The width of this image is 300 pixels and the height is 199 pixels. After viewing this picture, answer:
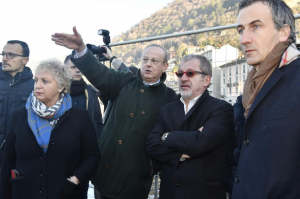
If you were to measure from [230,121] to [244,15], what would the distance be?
991 millimetres

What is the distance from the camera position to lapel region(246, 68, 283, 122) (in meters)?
1.67

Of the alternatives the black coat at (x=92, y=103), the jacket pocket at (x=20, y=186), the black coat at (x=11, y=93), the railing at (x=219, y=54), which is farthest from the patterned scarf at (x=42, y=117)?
the railing at (x=219, y=54)

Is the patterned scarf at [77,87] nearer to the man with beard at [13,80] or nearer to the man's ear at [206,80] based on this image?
the man with beard at [13,80]

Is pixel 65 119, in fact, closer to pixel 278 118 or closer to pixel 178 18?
pixel 278 118

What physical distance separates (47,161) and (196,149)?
1.23 metres

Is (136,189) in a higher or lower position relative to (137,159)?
lower

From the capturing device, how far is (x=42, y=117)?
2621 millimetres

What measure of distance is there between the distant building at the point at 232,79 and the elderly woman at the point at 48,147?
1.60 meters

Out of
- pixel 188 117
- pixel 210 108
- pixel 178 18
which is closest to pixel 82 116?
pixel 188 117

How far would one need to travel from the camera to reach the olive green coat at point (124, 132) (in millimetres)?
2752

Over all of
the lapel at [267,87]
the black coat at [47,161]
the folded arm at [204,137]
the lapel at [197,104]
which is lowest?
the black coat at [47,161]

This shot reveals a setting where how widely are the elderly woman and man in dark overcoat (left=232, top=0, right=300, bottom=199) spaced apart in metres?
1.44

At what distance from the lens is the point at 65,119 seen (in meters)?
2.71

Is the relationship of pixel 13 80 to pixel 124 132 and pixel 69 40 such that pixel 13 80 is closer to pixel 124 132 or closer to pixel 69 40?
pixel 69 40
